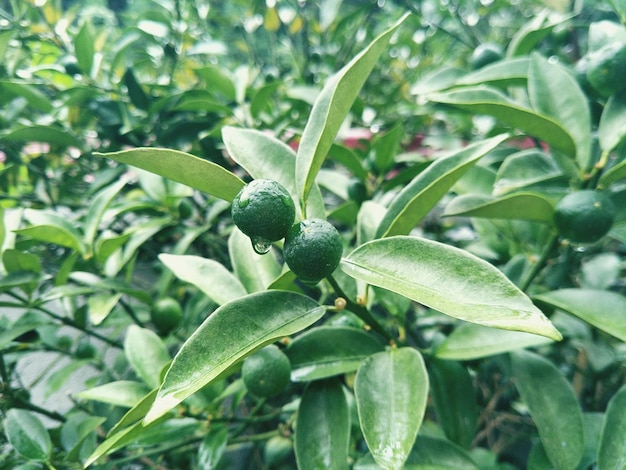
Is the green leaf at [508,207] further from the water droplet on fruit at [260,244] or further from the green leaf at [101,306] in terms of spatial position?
the green leaf at [101,306]

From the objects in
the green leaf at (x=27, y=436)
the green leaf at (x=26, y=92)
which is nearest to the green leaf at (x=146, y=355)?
the green leaf at (x=27, y=436)

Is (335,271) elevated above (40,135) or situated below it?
below

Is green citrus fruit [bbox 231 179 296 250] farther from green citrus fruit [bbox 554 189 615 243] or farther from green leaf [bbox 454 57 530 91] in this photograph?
green leaf [bbox 454 57 530 91]

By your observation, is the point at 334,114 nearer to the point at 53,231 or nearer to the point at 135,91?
the point at 53,231

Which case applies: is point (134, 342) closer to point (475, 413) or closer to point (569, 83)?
point (475, 413)

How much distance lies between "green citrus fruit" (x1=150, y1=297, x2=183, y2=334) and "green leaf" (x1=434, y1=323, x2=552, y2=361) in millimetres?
490

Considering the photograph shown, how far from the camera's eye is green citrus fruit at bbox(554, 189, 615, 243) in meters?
0.58

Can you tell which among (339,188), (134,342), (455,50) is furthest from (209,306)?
(455,50)

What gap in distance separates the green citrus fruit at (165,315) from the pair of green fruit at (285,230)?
49 centimetres

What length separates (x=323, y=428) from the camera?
22.3 inches

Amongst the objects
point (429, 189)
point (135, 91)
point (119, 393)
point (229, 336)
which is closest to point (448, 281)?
point (429, 189)

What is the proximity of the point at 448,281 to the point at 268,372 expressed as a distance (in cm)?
26

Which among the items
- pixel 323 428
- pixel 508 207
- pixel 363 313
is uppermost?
pixel 508 207

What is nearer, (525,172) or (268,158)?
(268,158)
